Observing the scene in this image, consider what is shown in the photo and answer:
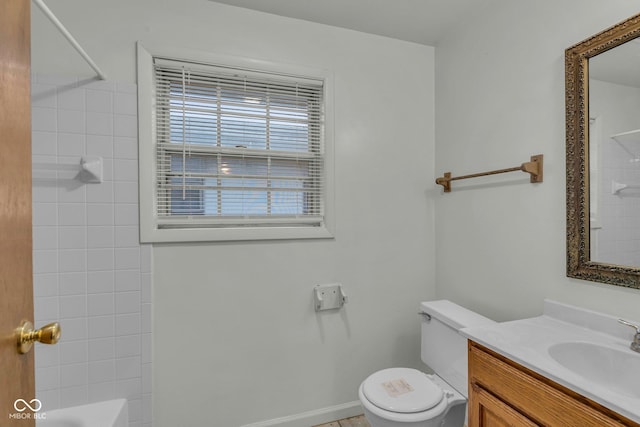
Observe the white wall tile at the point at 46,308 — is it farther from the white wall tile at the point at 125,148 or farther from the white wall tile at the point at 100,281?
the white wall tile at the point at 125,148

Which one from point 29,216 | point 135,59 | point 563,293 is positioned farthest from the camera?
point 135,59

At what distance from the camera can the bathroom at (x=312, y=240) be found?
145 centimetres

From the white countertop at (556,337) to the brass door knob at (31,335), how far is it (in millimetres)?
1230

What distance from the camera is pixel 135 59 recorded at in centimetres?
157

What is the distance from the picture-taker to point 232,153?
177 cm

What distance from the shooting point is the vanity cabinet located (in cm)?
81

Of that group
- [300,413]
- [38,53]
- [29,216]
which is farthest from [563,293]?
[38,53]

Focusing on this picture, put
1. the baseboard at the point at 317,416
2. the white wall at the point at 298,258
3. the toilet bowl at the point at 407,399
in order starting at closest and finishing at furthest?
the toilet bowl at the point at 407,399
the white wall at the point at 298,258
the baseboard at the point at 317,416

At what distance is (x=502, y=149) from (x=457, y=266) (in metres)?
0.73

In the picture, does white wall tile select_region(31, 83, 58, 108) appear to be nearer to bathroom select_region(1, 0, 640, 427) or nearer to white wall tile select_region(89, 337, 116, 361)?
bathroom select_region(1, 0, 640, 427)

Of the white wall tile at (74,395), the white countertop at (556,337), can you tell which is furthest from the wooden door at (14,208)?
the white countertop at (556,337)

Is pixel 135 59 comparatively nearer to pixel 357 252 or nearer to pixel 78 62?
pixel 78 62

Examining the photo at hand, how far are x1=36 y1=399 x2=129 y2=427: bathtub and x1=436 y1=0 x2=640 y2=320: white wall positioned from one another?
189 cm

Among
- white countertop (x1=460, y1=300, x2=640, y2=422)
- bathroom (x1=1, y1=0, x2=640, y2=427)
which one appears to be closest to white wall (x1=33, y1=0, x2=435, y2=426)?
bathroom (x1=1, y1=0, x2=640, y2=427)
